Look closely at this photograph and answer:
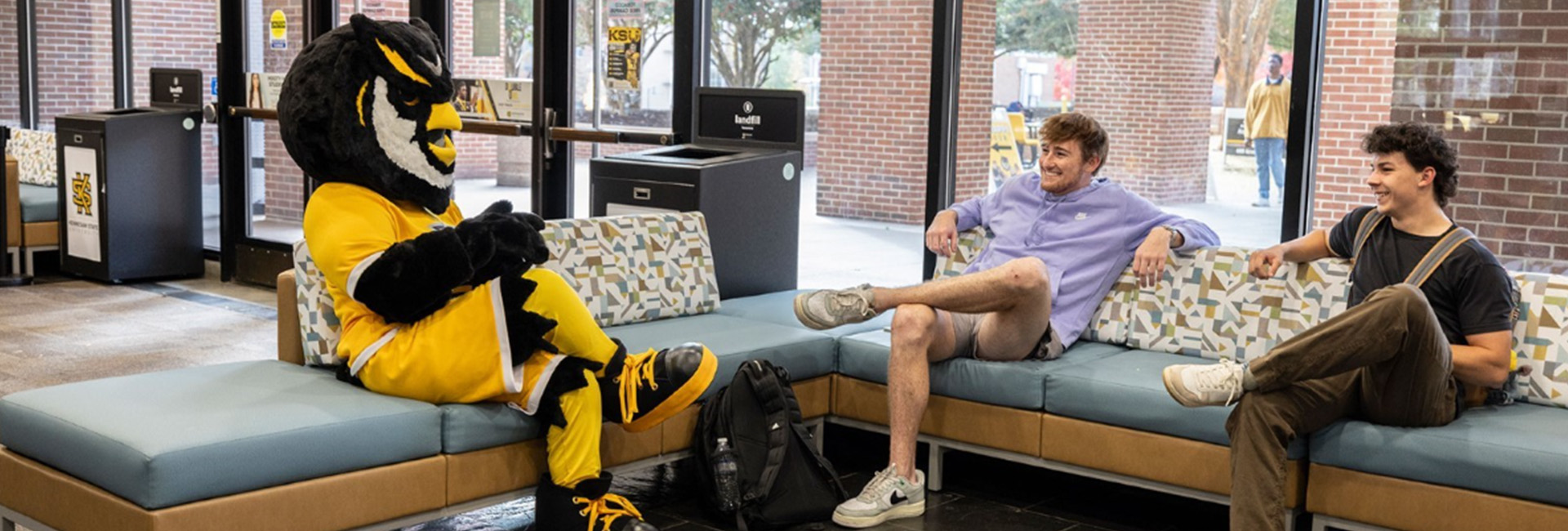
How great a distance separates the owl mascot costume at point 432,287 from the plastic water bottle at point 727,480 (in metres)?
0.27

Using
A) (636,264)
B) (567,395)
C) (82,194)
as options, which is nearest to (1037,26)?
(636,264)

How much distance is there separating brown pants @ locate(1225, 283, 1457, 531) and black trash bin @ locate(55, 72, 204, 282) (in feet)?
20.9

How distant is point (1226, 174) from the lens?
4742 mm

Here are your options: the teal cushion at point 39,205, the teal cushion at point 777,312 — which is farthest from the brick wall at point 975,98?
the teal cushion at point 39,205

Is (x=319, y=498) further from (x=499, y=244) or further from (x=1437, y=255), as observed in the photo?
(x=1437, y=255)

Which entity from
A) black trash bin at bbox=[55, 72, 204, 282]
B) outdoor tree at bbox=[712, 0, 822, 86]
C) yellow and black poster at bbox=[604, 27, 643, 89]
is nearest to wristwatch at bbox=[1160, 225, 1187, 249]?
outdoor tree at bbox=[712, 0, 822, 86]

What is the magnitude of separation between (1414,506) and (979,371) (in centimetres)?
118

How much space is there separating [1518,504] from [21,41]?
9.56 m

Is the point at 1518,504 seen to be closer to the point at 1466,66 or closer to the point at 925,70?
the point at 1466,66

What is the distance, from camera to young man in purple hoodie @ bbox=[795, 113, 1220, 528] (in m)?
3.96

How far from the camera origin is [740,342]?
426 centimetres

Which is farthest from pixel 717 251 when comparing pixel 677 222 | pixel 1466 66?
pixel 1466 66

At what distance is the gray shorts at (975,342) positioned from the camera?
4.12 metres

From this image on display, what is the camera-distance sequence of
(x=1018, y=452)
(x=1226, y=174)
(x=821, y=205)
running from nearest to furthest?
(x=1018, y=452), (x=1226, y=174), (x=821, y=205)
